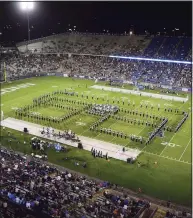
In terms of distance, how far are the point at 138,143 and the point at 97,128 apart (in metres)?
6.25

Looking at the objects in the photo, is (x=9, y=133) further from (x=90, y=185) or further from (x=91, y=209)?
(x=91, y=209)

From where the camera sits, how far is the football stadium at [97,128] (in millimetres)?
22469

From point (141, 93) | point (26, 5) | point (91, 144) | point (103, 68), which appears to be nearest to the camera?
point (91, 144)

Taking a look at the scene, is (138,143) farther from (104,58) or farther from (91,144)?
(104,58)

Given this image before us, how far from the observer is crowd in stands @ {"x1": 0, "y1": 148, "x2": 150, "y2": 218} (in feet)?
65.5

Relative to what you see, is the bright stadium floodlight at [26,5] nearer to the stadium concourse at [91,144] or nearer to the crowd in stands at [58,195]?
the stadium concourse at [91,144]

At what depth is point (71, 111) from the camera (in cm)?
4753

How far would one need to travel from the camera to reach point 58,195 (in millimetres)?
21766

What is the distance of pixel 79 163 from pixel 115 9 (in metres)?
A: 65.8

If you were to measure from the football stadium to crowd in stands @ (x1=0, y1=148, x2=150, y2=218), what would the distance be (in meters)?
0.07

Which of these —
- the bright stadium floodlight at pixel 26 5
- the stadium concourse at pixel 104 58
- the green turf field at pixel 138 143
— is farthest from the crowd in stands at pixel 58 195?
the bright stadium floodlight at pixel 26 5

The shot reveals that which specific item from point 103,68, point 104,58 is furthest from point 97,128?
point 104,58

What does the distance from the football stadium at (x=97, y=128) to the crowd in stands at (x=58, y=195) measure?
7cm

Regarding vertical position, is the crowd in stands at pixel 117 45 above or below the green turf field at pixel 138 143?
above
